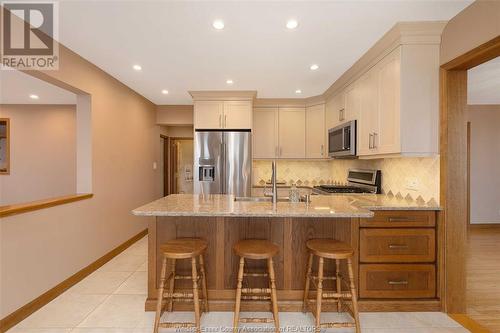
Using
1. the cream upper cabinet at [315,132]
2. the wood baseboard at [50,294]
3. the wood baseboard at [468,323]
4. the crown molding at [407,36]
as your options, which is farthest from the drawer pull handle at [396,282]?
the wood baseboard at [50,294]

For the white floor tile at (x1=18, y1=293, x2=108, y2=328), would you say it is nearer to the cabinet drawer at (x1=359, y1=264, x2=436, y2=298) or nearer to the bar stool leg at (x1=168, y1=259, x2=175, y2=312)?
the bar stool leg at (x1=168, y1=259, x2=175, y2=312)

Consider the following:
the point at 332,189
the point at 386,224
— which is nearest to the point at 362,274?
the point at 386,224

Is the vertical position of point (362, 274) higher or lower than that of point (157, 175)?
lower

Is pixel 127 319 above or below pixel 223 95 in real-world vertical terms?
below

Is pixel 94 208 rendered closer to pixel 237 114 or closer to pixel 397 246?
pixel 237 114

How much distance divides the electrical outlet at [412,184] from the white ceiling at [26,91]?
4597 millimetres

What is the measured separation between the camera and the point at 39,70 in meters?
2.35

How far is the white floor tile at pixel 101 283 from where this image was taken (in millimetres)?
2605

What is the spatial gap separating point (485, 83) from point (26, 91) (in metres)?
6.62

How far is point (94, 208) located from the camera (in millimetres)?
3150

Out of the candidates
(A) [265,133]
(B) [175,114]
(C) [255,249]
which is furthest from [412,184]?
(B) [175,114]

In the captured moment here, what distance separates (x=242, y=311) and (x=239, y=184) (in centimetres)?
214

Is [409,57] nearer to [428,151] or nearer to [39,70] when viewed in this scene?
[428,151]

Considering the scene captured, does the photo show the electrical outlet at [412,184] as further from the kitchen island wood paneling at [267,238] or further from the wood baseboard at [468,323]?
the wood baseboard at [468,323]
